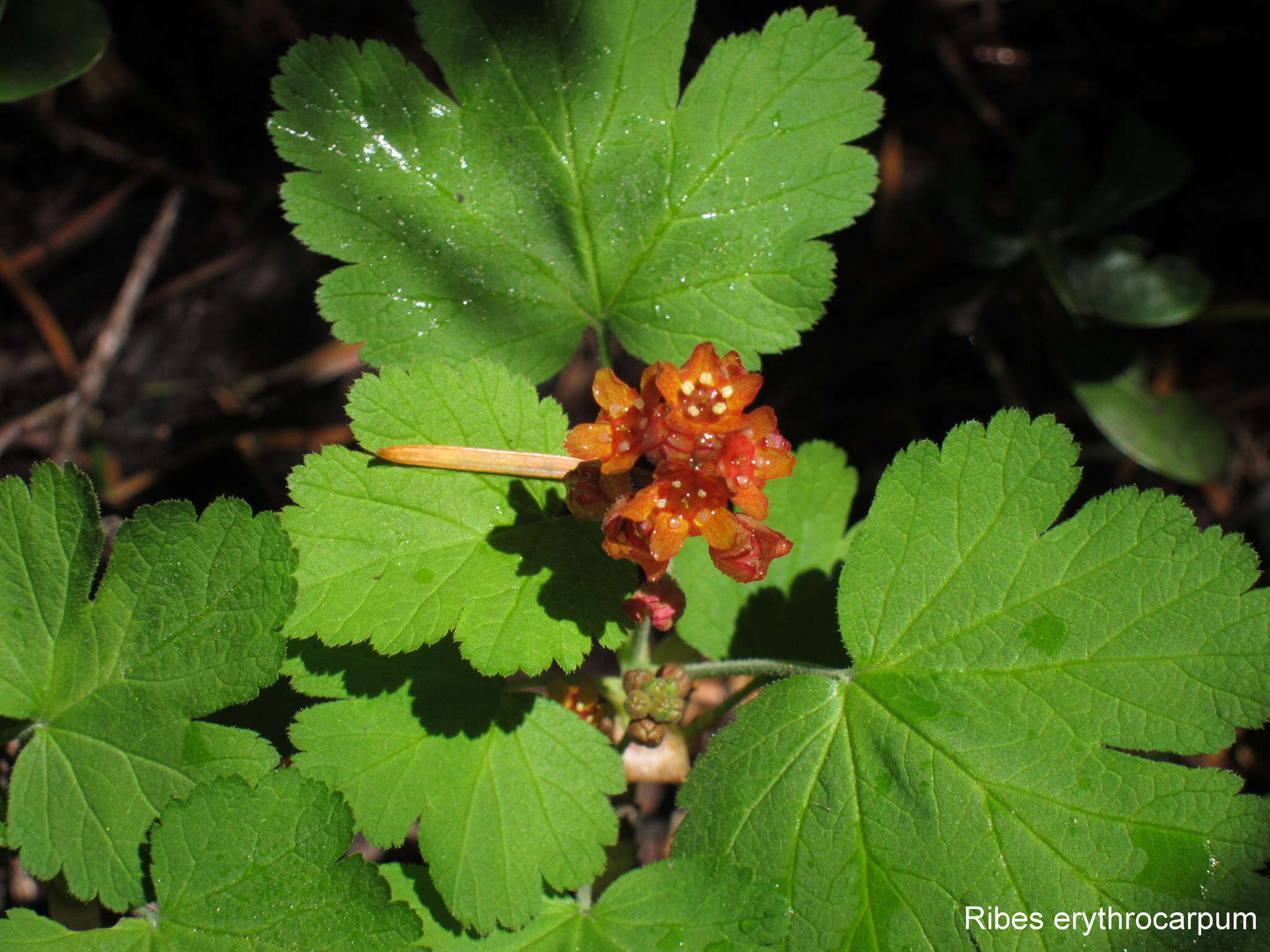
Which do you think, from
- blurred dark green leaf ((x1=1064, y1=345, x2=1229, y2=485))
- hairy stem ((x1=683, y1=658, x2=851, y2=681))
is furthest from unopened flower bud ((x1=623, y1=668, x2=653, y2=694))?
blurred dark green leaf ((x1=1064, y1=345, x2=1229, y2=485))

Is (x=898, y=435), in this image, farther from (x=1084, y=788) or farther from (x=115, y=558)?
(x=115, y=558)

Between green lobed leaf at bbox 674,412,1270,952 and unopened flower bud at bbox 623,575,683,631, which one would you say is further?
unopened flower bud at bbox 623,575,683,631

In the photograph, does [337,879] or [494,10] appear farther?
[494,10]

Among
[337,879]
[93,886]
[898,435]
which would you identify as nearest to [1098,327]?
[898,435]

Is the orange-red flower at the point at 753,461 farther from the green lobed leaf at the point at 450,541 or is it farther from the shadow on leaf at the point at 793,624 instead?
the shadow on leaf at the point at 793,624

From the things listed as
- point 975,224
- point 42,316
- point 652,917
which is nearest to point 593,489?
point 652,917

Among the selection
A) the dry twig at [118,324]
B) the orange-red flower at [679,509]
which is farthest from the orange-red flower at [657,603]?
the dry twig at [118,324]

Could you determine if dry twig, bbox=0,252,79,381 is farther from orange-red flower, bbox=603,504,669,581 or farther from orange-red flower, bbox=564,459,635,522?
orange-red flower, bbox=603,504,669,581
